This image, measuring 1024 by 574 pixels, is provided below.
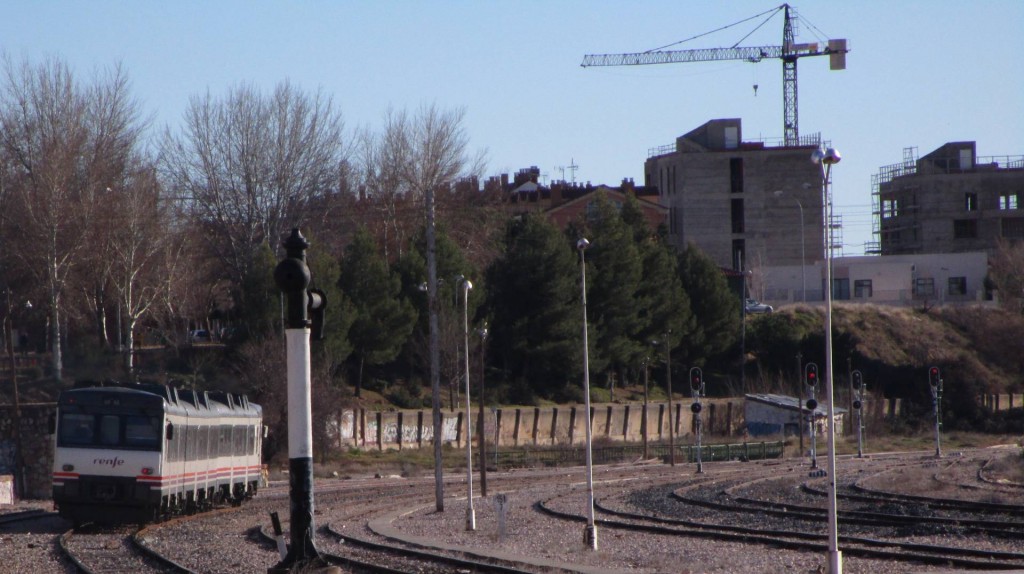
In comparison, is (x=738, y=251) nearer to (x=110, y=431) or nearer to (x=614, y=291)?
(x=614, y=291)

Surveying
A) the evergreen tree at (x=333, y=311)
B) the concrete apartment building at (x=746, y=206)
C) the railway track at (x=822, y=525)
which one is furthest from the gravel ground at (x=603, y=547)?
the concrete apartment building at (x=746, y=206)

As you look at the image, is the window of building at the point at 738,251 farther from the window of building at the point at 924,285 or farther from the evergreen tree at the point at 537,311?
the evergreen tree at the point at 537,311

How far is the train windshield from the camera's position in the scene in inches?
1022

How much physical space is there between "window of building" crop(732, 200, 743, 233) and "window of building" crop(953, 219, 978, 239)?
69.6ft

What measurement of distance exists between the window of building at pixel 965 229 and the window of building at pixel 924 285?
9848 millimetres

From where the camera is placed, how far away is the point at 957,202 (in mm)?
116188

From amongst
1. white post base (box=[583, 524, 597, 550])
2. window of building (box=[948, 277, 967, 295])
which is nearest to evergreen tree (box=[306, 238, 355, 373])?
white post base (box=[583, 524, 597, 550])

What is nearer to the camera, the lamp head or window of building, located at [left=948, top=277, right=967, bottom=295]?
the lamp head

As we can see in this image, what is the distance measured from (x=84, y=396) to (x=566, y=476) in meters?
25.5

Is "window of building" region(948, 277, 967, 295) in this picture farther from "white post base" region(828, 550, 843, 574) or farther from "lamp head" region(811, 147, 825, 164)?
"white post base" region(828, 550, 843, 574)

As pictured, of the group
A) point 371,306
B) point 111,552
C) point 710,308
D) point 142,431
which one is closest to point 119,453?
point 142,431

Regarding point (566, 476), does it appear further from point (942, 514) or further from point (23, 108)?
point (23, 108)

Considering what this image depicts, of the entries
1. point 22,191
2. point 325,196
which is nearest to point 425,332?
point 325,196

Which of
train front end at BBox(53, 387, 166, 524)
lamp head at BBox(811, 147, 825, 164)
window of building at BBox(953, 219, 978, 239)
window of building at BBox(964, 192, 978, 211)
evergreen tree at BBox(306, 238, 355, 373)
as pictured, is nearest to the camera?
lamp head at BBox(811, 147, 825, 164)
